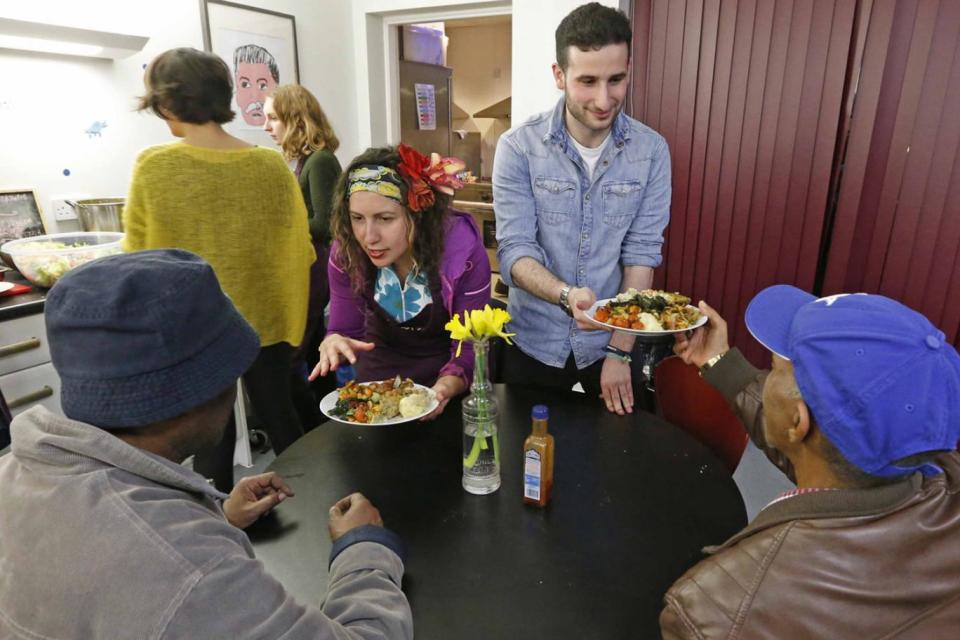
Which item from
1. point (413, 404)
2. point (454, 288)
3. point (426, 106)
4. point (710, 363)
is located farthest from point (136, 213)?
point (426, 106)

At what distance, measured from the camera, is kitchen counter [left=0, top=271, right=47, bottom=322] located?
1.97m

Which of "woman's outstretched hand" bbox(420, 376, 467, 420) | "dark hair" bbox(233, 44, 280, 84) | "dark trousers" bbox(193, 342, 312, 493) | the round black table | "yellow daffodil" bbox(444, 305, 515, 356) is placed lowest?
"dark trousers" bbox(193, 342, 312, 493)

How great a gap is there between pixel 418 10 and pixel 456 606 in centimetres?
343

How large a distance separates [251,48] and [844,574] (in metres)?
3.42

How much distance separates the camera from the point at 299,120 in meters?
2.71

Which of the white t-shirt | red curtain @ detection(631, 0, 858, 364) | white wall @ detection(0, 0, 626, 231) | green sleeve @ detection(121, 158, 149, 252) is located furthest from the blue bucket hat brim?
red curtain @ detection(631, 0, 858, 364)

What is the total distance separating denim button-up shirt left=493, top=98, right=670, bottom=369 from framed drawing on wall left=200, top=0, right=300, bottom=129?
6.25ft

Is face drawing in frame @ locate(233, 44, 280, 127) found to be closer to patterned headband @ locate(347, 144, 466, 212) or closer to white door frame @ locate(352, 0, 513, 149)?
white door frame @ locate(352, 0, 513, 149)

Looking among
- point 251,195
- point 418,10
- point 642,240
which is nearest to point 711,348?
point 642,240

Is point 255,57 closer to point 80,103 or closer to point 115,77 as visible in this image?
point 115,77

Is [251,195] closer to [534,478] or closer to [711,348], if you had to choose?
[534,478]

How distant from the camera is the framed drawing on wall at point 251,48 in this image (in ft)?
9.64

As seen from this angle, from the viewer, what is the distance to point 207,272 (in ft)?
2.50

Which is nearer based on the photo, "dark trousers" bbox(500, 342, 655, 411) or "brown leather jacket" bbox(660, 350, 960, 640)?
"brown leather jacket" bbox(660, 350, 960, 640)
